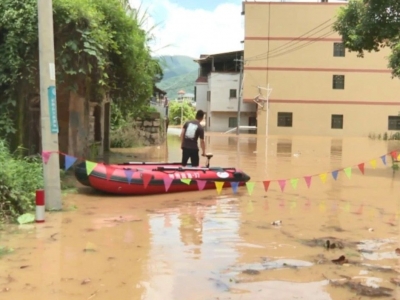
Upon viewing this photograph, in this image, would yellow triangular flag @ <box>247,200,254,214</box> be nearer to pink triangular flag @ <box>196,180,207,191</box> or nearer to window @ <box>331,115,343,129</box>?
pink triangular flag @ <box>196,180,207,191</box>

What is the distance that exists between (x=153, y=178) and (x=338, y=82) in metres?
33.6

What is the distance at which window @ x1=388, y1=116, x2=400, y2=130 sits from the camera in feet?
133

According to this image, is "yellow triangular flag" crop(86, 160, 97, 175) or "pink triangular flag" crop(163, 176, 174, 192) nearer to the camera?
"yellow triangular flag" crop(86, 160, 97, 175)

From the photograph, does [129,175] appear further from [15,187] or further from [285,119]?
[285,119]

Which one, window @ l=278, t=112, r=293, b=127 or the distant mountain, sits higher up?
the distant mountain

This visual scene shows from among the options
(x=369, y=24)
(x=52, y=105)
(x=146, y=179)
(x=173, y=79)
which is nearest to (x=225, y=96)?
(x=369, y=24)

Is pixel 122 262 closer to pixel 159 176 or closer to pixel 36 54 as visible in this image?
pixel 159 176

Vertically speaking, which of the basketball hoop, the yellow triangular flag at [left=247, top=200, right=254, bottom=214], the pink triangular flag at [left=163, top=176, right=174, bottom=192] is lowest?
the yellow triangular flag at [left=247, top=200, right=254, bottom=214]

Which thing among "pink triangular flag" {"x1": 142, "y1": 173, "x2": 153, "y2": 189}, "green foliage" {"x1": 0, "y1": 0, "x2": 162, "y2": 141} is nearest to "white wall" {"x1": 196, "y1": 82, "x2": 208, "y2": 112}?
"green foliage" {"x1": 0, "y1": 0, "x2": 162, "y2": 141}

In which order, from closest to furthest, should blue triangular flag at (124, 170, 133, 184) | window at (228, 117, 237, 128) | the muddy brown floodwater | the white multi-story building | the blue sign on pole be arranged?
1. the muddy brown floodwater
2. the blue sign on pole
3. blue triangular flag at (124, 170, 133, 184)
4. the white multi-story building
5. window at (228, 117, 237, 128)

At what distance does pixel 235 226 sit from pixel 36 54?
5546 millimetres

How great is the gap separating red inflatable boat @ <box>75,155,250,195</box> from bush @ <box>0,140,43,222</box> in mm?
1159

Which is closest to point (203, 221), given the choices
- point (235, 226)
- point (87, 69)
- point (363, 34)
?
point (235, 226)

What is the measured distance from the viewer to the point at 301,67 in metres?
40.1
